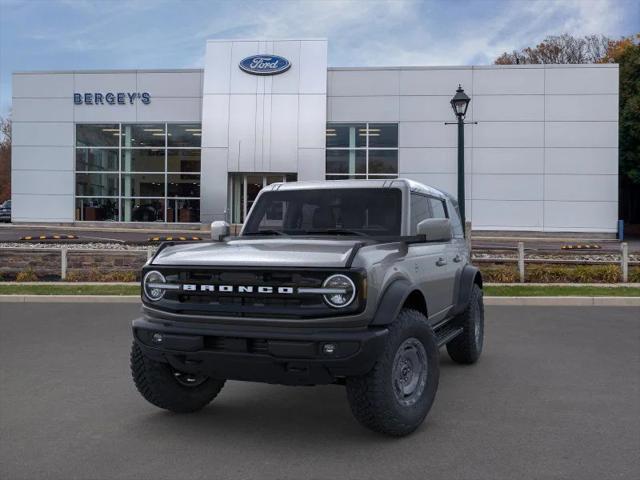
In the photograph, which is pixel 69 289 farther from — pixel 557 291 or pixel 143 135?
pixel 143 135

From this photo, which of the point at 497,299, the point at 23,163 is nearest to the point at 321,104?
the point at 23,163

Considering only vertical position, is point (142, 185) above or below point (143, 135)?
below

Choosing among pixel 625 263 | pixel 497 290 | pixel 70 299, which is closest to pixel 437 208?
pixel 497 290

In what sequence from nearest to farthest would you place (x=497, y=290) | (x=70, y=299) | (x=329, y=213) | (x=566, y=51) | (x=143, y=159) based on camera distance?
1. (x=329, y=213)
2. (x=70, y=299)
3. (x=497, y=290)
4. (x=143, y=159)
5. (x=566, y=51)

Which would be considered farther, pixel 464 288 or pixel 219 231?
pixel 464 288

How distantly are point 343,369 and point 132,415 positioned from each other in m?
2.03

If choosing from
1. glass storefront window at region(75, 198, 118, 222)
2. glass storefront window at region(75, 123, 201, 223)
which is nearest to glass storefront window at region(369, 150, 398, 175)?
glass storefront window at region(75, 123, 201, 223)

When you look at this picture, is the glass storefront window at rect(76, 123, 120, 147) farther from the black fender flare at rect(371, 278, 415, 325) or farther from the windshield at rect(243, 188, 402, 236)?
the black fender flare at rect(371, 278, 415, 325)

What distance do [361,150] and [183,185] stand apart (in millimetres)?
9082

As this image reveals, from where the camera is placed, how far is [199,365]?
4.04 meters

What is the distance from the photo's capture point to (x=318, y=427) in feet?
14.9

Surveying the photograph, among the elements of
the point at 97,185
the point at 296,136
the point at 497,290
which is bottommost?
the point at 497,290

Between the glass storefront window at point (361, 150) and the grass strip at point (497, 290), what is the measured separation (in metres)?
17.0

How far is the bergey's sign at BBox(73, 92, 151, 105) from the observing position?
30.3m
